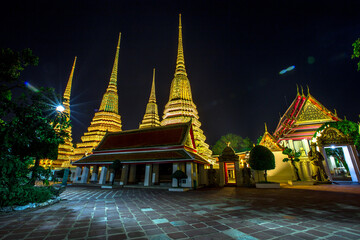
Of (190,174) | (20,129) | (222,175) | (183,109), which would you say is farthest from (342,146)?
(20,129)

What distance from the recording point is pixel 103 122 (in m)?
35.7

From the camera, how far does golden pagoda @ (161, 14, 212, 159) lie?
2581 cm

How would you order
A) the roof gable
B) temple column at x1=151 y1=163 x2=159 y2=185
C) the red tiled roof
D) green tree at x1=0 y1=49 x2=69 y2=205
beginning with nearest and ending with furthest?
green tree at x1=0 y1=49 x2=69 y2=205, the red tiled roof, temple column at x1=151 y1=163 x2=159 y2=185, the roof gable

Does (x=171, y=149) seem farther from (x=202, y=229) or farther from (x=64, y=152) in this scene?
(x=64, y=152)

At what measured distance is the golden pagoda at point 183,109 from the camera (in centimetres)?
2581

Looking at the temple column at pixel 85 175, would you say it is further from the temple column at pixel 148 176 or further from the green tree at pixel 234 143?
the green tree at pixel 234 143

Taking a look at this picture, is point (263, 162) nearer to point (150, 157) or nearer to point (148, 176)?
point (150, 157)

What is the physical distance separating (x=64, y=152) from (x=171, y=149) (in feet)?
106

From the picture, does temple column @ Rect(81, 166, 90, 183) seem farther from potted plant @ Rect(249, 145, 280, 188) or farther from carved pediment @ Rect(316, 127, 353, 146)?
carved pediment @ Rect(316, 127, 353, 146)

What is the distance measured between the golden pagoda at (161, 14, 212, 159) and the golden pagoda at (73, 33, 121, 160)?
566 inches

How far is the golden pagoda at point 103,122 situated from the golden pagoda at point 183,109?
14386 millimetres

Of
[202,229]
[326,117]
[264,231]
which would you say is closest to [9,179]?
[202,229]

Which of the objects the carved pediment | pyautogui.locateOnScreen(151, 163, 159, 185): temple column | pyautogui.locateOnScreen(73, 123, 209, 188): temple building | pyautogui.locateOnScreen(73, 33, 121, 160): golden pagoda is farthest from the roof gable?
pyautogui.locateOnScreen(73, 33, 121, 160): golden pagoda

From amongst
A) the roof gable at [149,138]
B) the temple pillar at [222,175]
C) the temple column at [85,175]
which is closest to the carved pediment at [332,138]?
the temple pillar at [222,175]
